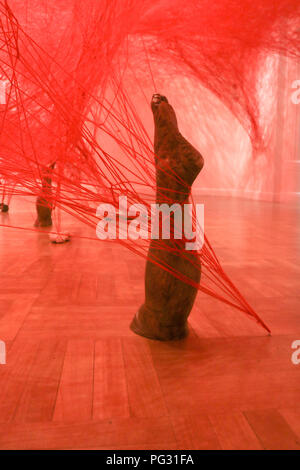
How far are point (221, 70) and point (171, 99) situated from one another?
3.66m

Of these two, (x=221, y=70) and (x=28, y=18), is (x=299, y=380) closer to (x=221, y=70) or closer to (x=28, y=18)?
(x=221, y=70)

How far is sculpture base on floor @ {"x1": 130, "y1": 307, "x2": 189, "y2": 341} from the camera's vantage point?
0.90 metres

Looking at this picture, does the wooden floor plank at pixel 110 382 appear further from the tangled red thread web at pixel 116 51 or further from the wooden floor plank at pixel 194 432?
the tangled red thread web at pixel 116 51

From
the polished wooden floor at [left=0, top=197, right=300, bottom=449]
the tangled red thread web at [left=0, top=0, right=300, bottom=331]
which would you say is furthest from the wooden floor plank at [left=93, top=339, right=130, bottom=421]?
the tangled red thread web at [left=0, top=0, right=300, bottom=331]

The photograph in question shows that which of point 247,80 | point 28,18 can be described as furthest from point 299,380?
point 28,18

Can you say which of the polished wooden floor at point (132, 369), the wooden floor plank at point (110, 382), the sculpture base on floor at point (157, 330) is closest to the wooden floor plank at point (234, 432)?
the polished wooden floor at point (132, 369)

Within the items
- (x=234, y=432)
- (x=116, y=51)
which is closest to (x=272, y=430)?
(x=234, y=432)

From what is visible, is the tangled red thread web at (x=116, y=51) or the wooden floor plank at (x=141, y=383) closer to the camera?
the wooden floor plank at (x=141, y=383)

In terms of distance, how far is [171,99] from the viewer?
4617 mm

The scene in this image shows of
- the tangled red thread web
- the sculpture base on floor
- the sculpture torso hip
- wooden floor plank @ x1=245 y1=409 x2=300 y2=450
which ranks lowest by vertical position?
wooden floor plank @ x1=245 y1=409 x2=300 y2=450

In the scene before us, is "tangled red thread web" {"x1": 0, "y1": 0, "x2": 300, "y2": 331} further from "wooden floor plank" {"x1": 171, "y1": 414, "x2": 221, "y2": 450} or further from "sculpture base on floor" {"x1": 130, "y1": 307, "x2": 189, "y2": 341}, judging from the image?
"wooden floor plank" {"x1": 171, "y1": 414, "x2": 221, "y2": 450}

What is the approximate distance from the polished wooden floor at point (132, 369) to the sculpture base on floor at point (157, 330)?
19 millimetres

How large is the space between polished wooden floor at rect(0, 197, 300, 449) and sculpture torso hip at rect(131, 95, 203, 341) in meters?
0.05

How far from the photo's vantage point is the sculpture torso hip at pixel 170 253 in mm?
851
